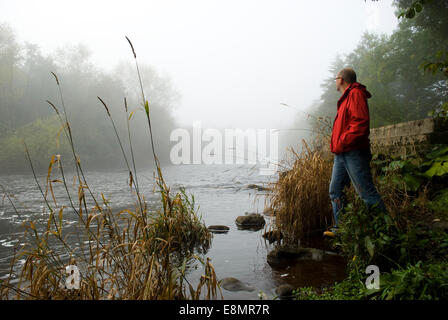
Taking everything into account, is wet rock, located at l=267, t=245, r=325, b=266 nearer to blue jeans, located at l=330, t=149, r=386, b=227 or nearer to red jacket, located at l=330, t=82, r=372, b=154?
blue jeans, located at l=330, t=149, r=386, b=227

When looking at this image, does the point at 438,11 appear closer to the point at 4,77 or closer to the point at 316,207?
the point at 316,207

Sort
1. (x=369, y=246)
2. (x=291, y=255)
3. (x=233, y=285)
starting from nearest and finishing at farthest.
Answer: (x=369, y=246), (x=233, y=285), (x=291, y=255)

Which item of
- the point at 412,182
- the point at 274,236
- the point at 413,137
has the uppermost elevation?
the point at 413,137

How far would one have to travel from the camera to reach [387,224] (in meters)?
2.71

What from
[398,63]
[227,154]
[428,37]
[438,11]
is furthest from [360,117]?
[398,63]

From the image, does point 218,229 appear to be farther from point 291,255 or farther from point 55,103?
point 55,103

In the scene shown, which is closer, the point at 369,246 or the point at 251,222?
the point at 369,246

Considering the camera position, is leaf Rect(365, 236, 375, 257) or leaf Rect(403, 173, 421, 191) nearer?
leaf Rect(365, 236, 375, 257)

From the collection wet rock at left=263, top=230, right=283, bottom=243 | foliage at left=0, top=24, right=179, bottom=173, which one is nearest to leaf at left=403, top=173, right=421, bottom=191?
wet rock at left=263, top=230, right=283, bottom=243

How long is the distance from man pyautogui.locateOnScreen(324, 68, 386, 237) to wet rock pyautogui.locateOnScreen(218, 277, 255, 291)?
1.13 metres

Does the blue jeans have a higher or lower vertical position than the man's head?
lower

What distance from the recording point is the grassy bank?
7.25 feet

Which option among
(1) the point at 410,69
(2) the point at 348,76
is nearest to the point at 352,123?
(2) the point at 348,76

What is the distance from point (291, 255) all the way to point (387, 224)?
1406 mm
